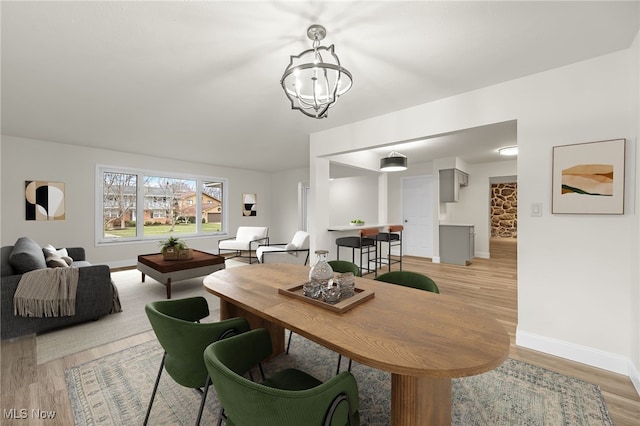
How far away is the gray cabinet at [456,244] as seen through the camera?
583 cm

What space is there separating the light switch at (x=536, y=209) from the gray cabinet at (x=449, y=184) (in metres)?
3.79

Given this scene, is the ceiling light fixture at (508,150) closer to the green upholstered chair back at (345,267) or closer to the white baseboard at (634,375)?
the white baseboard at (634,375)

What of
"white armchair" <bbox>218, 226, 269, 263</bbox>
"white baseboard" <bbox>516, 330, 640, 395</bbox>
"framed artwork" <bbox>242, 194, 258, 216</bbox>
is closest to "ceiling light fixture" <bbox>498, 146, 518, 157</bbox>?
"white baseboard" <bbox>516, 330, 640, 395</bbox>

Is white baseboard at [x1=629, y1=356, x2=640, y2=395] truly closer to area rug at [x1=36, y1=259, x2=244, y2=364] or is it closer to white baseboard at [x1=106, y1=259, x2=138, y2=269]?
area rug at [x1=36, y1=259, x2=244, y2=364]

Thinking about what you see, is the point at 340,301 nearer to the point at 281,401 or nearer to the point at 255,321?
the point at 281,401

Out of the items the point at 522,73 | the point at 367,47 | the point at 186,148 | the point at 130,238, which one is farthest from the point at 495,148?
the point at 130,238

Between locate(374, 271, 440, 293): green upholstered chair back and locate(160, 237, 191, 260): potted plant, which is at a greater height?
locate(374, 271, 440, 293): green upholstered chair back

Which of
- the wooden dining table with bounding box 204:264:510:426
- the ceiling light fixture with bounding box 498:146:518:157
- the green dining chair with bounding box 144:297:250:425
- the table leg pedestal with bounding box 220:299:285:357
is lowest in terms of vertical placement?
the table leg pedestal with bounding box 220:299:285:357

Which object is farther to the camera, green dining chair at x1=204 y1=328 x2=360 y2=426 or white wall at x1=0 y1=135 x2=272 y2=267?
white wall at x1=0 y1=135 x2=272 y2=267

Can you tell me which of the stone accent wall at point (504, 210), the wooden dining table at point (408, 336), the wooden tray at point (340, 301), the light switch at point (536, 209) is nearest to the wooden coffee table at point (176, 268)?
the wooden dining table at point (408, 336)

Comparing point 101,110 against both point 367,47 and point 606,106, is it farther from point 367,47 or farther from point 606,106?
point 606,106

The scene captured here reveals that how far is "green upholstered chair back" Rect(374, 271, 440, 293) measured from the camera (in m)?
1.89

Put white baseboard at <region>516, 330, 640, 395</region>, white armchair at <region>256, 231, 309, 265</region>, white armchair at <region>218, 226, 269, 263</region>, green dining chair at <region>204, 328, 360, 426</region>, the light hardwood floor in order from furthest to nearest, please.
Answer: white armchair at <region>218, 226, 269, 263</region> → white armchair at <region>256, 231, 309, 265</region> → white baseboard at <region>516, 330, 640, 395</region> → the light hardwood floor → green dining chair at <region>204, 328, 360, 426</region>

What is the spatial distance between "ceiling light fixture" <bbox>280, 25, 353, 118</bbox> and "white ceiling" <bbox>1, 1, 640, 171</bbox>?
99mm
